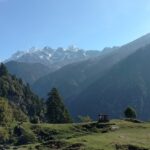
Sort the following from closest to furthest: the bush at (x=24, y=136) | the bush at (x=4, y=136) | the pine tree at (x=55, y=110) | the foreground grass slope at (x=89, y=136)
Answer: the foreground grass slope at (x=89, y=136) → the bush at (x=24, y=136) → the bush at (x=4, y=136) → the pine tree at (x=55, y=110)

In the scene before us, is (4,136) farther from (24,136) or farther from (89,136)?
(89,136)

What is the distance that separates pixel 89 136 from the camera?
73.6 meters

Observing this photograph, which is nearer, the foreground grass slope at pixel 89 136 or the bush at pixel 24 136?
the foreground grass slope at pixel 89 136

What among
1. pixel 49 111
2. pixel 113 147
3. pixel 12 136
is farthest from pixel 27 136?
pixel 49 111

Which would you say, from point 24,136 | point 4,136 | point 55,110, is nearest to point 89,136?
point 24,136

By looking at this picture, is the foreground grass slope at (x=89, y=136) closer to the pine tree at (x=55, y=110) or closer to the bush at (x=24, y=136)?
the bush at (x=24, y=136)

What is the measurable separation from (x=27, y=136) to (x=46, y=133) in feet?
12.9

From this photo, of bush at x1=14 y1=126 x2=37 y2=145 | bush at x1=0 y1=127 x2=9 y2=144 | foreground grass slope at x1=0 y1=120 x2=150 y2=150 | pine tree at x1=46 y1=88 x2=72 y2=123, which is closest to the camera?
foreground grass slope at x1=0 y1=120 x2=150 y2=150

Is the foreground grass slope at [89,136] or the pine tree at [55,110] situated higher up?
the pine tree at [55,110]

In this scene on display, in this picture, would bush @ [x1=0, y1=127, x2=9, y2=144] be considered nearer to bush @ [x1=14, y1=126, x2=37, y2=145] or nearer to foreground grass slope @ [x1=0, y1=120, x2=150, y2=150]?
foreground grass slope @ [x1=0, y1=120, x2=150, y2=150]

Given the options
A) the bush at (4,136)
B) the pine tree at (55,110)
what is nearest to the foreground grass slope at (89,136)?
the bush at (4,136)

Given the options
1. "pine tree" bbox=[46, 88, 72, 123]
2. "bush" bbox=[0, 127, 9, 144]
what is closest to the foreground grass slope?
"bush" bbox=[0, 127, 9, 144]

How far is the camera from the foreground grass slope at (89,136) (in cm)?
6388

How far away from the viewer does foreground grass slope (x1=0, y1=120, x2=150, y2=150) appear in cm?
6388
